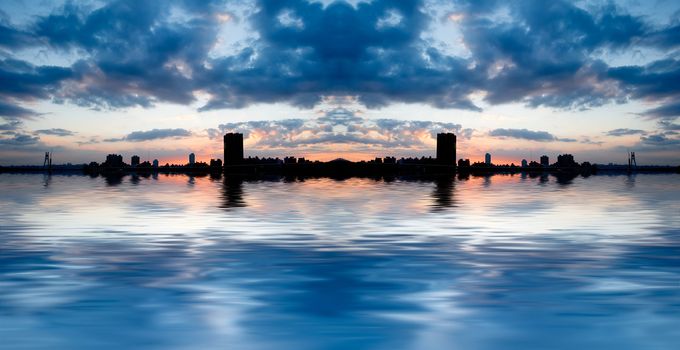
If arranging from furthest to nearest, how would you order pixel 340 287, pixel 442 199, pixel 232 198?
pixel 232 198 < pixel 442 199 < pixel 340 287

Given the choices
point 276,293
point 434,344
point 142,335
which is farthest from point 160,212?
point 434,344

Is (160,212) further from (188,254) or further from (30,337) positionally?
(30,337)

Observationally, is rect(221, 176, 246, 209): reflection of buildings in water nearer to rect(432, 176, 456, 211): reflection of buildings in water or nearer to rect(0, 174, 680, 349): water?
rect(432, 176, 456, 211): reflection of buildings in water

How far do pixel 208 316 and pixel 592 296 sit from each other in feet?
31.6

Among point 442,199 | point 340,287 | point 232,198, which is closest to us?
point 340,287

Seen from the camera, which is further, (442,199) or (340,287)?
(442,199)

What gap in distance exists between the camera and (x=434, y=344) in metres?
11.1

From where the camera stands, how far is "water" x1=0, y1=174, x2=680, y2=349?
11.5 meters

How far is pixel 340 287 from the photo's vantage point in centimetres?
1584

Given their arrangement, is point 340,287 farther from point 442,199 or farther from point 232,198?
point 232,198

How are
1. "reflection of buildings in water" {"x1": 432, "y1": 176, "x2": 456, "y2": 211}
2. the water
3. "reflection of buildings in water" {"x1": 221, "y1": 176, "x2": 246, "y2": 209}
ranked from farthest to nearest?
"reflection of buildings in water" {"x1": 221, "y1": 176, "x2": 246, "y2": 209}
"reflection of buildings in water" {"x1": 432, "y1": 176, "x2": 456, "y2": 211}
the water

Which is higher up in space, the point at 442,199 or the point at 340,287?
the point at 442,199

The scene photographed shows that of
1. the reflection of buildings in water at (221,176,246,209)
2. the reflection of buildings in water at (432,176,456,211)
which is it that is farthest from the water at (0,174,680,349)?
the reflection of buildings in water at (221,176,246,209)

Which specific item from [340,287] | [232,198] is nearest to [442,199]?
[232,198]
